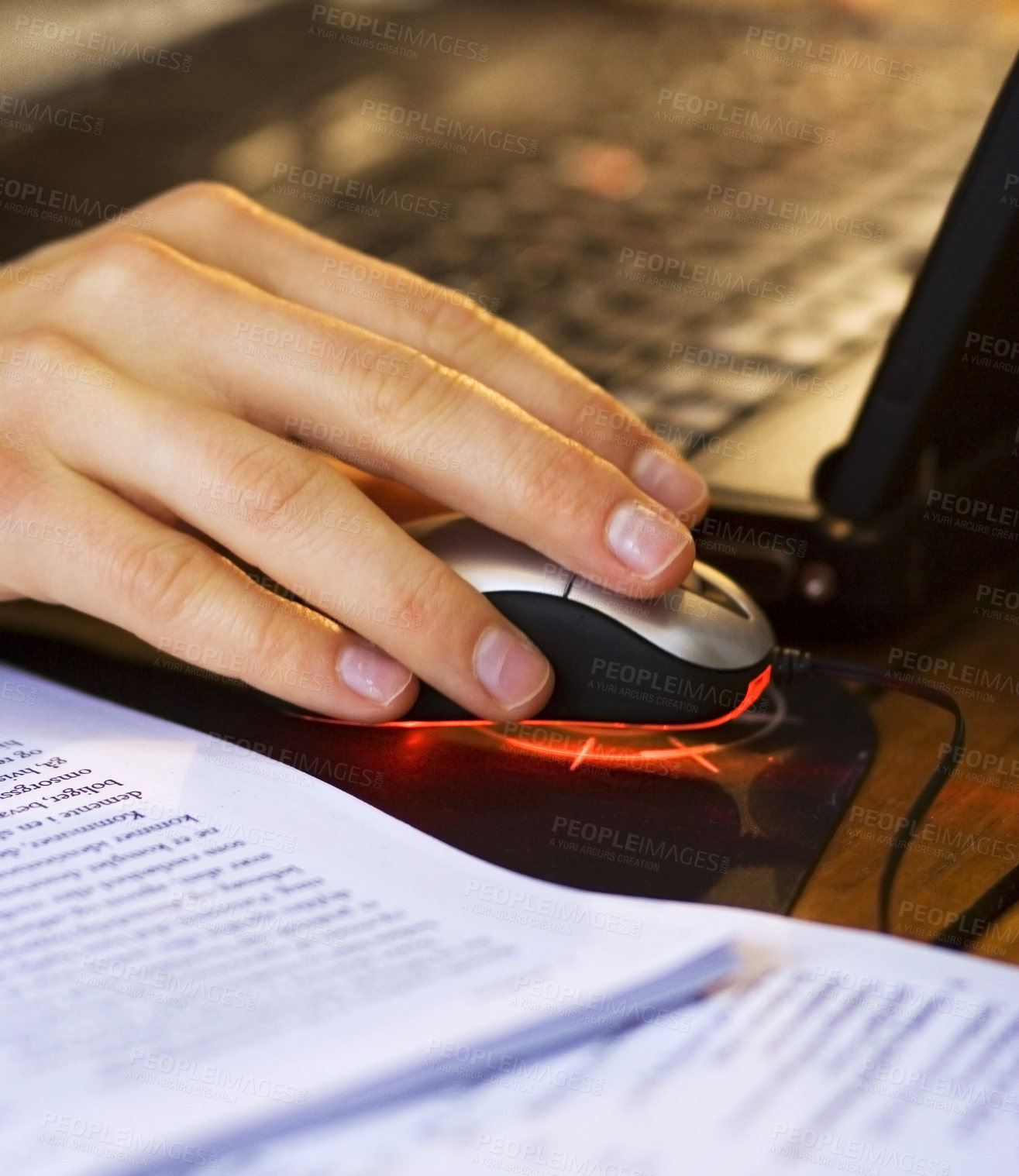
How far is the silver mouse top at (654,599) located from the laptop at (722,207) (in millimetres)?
82

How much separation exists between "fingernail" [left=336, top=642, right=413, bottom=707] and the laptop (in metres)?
0.18

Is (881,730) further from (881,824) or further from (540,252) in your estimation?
(540,252)

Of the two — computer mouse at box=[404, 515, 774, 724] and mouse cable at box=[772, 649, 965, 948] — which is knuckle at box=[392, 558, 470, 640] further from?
mouse cable at box=[772, 649, 965, 948]

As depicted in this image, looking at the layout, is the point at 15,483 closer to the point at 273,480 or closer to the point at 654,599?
the point at 273,480

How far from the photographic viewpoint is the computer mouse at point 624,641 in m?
0.54

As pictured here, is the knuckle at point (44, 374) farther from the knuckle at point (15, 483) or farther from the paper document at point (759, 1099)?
the paper document at point (759, 1099)

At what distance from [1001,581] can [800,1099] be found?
15.8 inches

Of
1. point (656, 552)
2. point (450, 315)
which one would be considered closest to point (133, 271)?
point (450, 315)

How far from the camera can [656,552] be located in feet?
1.77

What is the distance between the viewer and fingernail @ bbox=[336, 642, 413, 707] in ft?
1.81

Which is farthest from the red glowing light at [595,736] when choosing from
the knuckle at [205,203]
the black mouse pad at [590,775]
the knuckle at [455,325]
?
the knuckle at [205,203]

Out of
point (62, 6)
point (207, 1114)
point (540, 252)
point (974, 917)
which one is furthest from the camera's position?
point (62, 6)

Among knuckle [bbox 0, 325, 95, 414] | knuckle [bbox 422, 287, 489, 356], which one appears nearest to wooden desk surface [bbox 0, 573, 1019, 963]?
knuckle [bbox 0, 325, 95, 414]

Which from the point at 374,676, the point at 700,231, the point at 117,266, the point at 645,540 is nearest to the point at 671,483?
the point at 645,540
